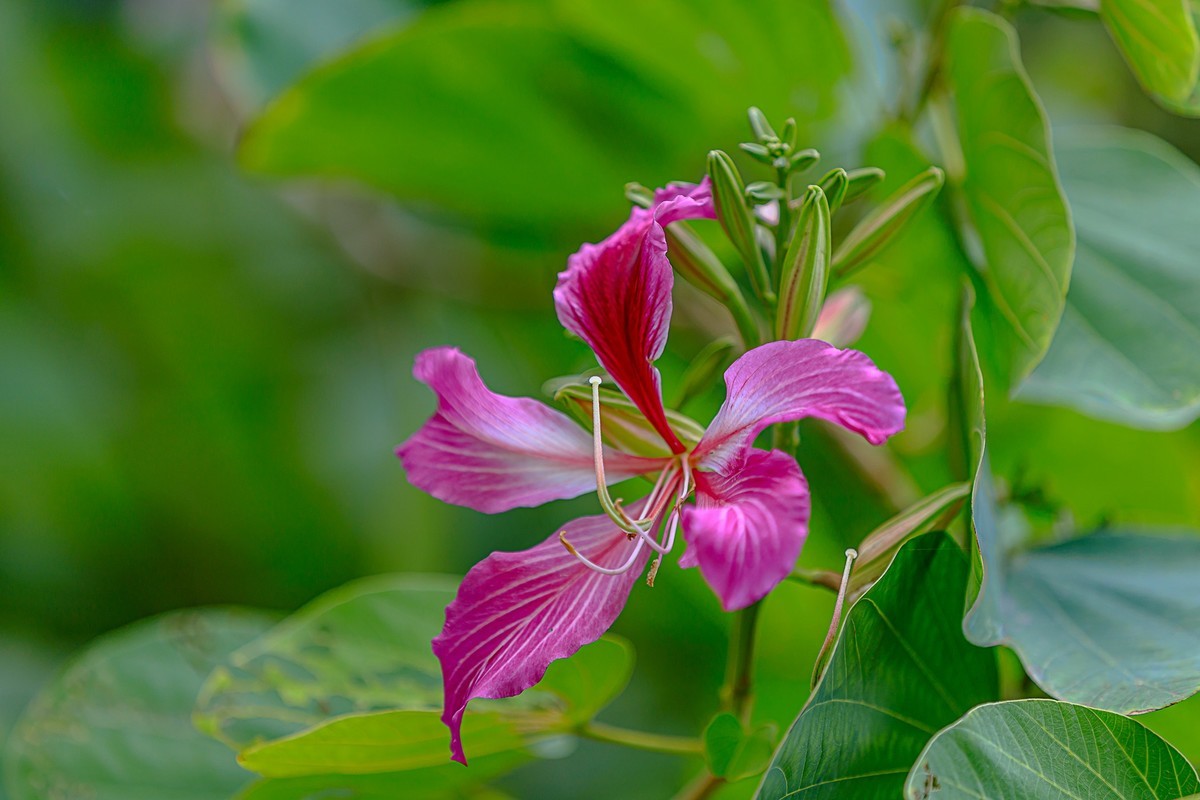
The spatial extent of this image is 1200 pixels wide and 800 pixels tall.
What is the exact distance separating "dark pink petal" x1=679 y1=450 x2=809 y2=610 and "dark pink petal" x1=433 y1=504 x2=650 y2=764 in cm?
7

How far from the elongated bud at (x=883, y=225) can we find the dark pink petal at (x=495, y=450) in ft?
0.63

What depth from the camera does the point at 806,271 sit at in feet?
2.02

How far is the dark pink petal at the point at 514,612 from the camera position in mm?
592

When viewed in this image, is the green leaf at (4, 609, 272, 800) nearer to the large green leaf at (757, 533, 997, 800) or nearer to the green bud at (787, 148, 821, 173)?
the large green leaf at (757, 533, 997, 800)

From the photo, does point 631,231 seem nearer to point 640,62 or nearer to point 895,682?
point 895,682

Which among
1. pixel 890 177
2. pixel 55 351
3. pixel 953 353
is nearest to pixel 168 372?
pixel 55 351

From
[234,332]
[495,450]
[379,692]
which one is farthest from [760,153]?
[234,332]

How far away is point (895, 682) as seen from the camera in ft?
2.10

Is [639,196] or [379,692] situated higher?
[639,196]

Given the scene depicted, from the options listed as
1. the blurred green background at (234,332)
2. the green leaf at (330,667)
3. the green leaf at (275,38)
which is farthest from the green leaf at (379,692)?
the green leaf at (275,38)

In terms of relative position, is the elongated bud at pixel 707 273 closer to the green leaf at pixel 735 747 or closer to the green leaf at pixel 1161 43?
the green leaf at pixel 735 747

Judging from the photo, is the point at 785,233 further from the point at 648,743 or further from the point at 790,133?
the point at 648,743

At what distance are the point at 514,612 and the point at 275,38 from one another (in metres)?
1.03

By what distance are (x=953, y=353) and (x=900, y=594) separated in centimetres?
25
